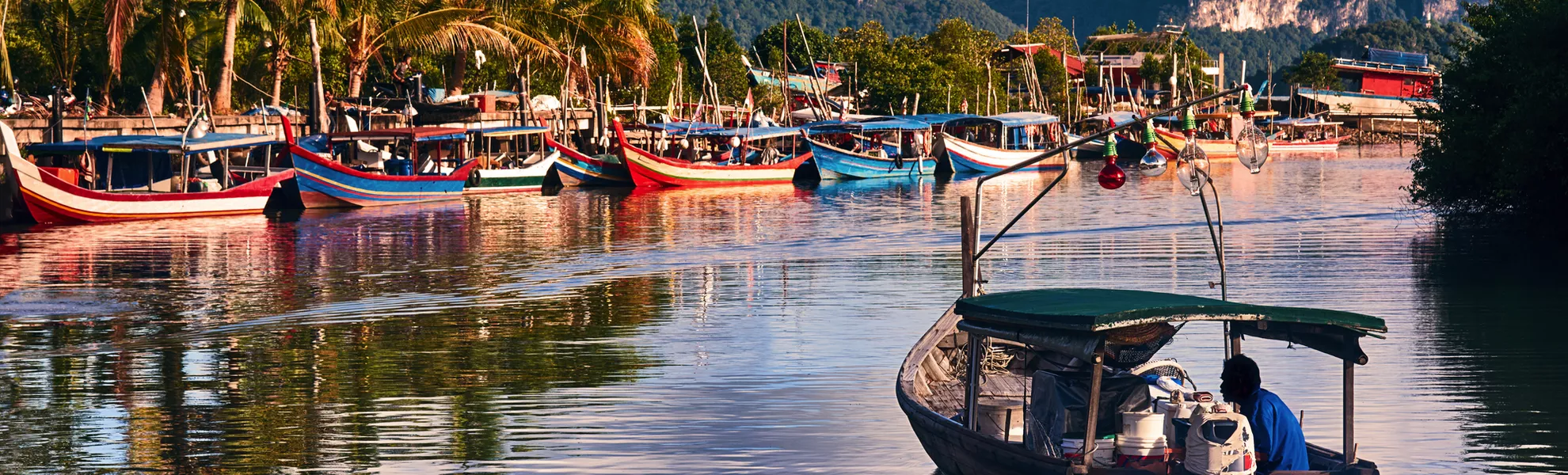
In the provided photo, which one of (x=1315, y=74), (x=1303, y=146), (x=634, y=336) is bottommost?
(x=634, y=336)

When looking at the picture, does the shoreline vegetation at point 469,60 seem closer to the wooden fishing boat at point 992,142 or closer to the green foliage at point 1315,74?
the wooden fishing boat at point 992,142

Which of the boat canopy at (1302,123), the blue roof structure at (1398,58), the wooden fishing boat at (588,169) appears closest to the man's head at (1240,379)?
the wooden fishing boat at (588,169)

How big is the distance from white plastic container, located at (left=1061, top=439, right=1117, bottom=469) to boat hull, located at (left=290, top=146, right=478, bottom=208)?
34371mm

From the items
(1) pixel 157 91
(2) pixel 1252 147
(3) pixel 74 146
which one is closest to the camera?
(2) pixel 1252 147

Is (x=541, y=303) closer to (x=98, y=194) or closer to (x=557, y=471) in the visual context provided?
(x=557, y=471)

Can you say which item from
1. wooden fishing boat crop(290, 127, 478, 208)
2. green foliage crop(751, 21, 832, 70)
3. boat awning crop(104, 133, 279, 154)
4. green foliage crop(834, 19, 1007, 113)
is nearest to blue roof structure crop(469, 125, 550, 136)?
wooden fishing boat crop(290, 127, 478, 208)

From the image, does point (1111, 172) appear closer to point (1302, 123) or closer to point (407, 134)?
point (407, 134)

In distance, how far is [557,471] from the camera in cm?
1195

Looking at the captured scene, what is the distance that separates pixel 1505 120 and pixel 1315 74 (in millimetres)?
107078

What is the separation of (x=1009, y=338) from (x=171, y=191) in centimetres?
3381

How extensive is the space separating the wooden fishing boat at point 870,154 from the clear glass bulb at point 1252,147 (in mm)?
45994

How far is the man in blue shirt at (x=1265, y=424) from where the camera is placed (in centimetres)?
952

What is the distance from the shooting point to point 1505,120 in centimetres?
2452

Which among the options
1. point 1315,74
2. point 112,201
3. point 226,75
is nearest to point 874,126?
point 226,75
